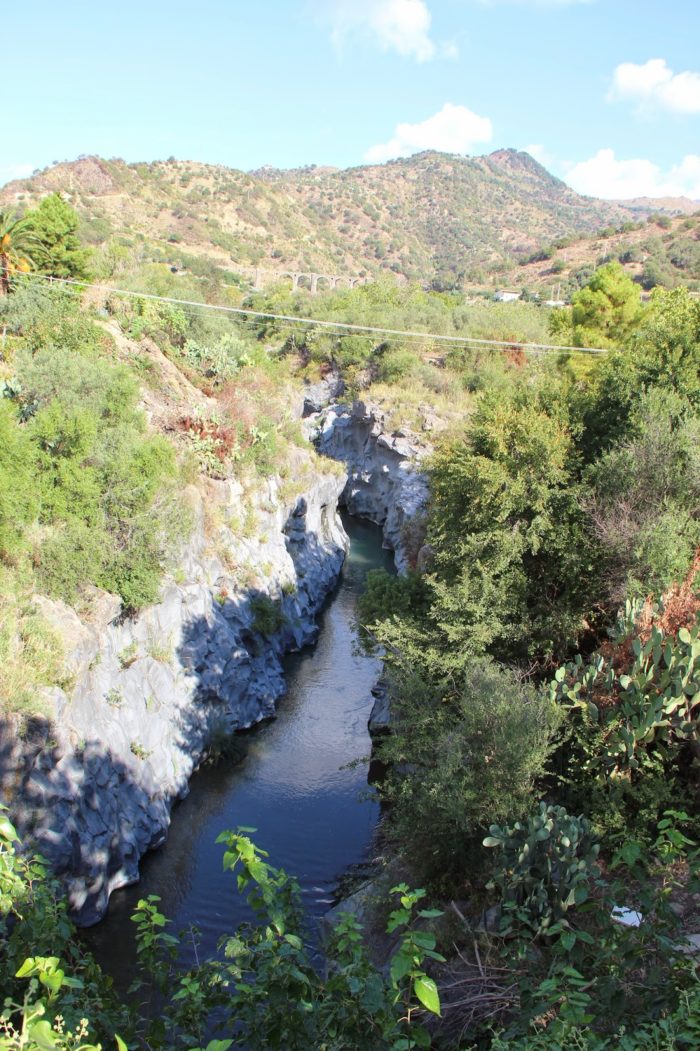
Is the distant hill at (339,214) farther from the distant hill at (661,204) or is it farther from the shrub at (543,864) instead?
the shrub at (543,864)

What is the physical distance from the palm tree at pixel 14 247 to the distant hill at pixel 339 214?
3603 cm

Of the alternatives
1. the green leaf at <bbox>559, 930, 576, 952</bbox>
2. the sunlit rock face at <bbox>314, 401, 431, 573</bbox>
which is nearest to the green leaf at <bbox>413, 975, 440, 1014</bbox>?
the green leaf at <bbox>559, 930, 576, 952</bbox>

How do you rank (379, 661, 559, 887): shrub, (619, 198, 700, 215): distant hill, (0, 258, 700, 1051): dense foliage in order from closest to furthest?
1. (0, 258, 700, 1051): dense foliage
2. (379, 661, 559, 887): shrub
3. (619, 198, 700, 215): distant hill

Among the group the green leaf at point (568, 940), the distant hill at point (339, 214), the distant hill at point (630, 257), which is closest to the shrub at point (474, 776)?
the green leaf at point (568, 940)

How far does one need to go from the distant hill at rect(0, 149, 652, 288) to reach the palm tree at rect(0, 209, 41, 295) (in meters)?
36.0

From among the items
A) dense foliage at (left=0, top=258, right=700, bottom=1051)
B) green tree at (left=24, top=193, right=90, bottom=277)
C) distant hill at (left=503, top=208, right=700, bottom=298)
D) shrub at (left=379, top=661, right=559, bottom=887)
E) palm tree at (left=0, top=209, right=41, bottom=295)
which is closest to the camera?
dense foliage at (left=0, top=258, right=700, bottom=1051)

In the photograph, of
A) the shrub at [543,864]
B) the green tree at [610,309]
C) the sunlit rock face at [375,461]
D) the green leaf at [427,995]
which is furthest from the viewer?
the sunlit rock face at [375,461]

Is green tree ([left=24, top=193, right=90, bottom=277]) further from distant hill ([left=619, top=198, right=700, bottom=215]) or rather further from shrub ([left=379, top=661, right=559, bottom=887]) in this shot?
distant hill ([left=619, top=198, right=700, bottom=215])

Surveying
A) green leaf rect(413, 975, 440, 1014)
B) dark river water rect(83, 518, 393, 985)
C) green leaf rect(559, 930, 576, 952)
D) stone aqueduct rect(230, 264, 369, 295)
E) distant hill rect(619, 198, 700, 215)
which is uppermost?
distant hill rect(619, 198, 700, 215)

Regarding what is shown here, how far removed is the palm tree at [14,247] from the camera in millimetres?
23775

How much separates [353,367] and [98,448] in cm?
3412

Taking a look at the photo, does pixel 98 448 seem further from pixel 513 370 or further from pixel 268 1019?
pixel 513 370

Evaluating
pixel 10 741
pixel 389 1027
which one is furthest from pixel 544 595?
pixel 389 1027

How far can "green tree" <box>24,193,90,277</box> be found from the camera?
83.9ft
